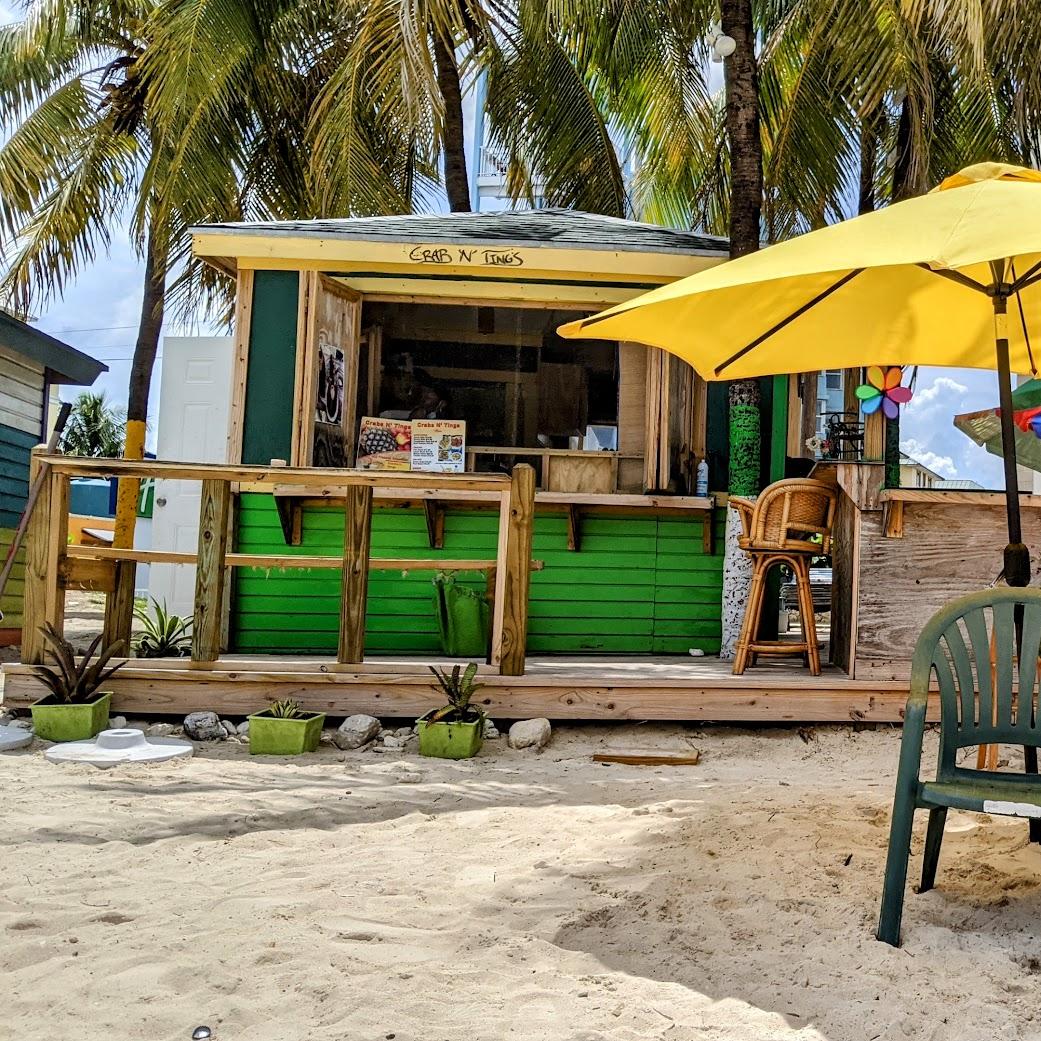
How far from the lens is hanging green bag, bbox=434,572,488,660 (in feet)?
21.3

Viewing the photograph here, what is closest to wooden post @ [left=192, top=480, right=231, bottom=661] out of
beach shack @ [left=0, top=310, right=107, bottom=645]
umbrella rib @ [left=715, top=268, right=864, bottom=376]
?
umbrella rib @ [left=715, top=268, right=864, bottom=376]

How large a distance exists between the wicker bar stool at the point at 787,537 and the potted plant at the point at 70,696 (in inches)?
135

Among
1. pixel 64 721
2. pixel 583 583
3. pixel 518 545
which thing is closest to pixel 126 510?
pixel 583 583

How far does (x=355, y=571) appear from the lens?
5.43 metres

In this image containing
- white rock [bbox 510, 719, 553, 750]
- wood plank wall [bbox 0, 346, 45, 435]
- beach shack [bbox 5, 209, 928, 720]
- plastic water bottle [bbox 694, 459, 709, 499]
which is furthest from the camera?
wood plank wall [bbox 0, 346, 45, 435]

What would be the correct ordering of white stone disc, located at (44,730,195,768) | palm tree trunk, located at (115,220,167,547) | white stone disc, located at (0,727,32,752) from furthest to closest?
palm tree trunk, located at (115,220,167,547) → white stone disc, located at (0,727,32,752) → white stone disc, located at (44,730,195,768)

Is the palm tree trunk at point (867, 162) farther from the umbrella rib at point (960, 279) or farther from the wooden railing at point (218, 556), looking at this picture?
the umbrella rib at point (960, 279)

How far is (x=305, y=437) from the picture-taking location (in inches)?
268

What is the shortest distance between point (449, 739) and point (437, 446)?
3213 mm

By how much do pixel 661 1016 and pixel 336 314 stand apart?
576 cm

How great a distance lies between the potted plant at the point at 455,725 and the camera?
16.3 ft

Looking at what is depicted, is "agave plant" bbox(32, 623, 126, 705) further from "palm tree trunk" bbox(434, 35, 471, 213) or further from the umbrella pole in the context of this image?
"palm tree trunk" bbox(434, 35, 471, 213)

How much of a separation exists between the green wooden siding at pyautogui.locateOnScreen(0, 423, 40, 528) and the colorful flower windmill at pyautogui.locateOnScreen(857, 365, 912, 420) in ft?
27.3

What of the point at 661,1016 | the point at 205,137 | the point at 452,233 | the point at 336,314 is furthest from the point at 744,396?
the point at 205,137
